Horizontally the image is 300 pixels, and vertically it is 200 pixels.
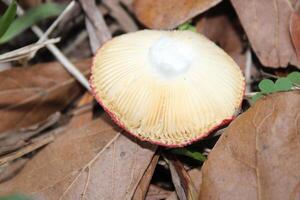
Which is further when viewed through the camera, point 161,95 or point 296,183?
point 161,95

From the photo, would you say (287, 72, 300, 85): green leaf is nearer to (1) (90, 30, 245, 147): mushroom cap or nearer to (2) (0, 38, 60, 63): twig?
(1) (90, 30, 245, 147): mushroom cap

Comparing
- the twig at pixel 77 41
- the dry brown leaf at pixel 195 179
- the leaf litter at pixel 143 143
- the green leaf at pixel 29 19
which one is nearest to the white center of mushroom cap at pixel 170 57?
the leaf litter at pixel 143 143

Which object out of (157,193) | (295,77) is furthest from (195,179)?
(295,77)

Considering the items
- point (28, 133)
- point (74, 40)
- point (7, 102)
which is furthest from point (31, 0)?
point (28, 133)

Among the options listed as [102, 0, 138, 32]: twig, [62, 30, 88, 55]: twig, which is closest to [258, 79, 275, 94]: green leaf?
[102, 0, 138, 32]: twig

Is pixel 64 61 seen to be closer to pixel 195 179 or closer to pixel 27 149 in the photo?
pixel 27 149

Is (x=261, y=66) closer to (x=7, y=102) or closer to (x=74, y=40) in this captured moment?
(x=74, y=40)

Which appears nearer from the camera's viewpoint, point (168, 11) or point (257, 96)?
point (257, 96)
